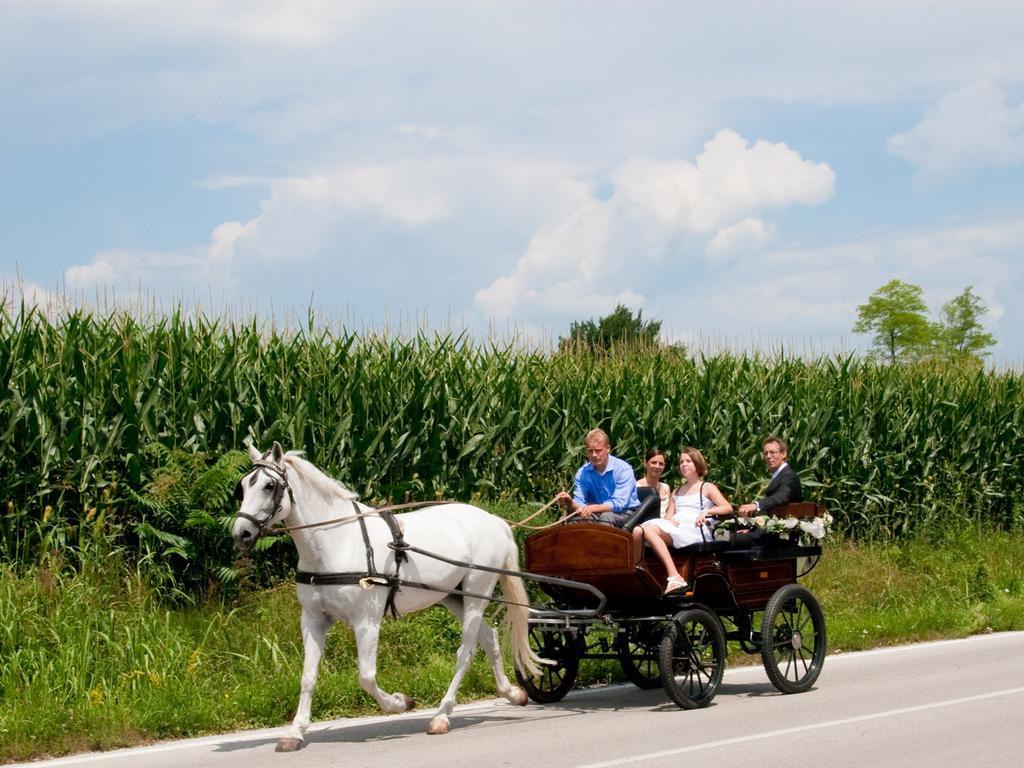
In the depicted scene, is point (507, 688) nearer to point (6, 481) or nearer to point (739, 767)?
point (739, 767)

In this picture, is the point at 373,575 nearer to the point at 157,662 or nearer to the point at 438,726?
the point at 438,726

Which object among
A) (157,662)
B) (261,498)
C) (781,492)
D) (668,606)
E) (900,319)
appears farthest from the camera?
(900,319)

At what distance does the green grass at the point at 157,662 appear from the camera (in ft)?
29.0

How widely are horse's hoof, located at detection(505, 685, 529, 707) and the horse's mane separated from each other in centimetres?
228

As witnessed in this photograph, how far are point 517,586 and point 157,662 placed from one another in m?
2.88

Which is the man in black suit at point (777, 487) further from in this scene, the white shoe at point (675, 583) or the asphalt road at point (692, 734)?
the asphalt road at point (692, 734)

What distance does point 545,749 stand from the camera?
828 cm

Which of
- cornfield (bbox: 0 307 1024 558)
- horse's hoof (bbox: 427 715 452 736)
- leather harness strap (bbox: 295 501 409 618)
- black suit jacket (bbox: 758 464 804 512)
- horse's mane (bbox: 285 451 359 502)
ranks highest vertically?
cornfield (bbox: 0 307 1024 558)

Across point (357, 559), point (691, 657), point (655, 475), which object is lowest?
point (691, 657)

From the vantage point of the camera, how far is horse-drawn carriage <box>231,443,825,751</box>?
875 centimetres

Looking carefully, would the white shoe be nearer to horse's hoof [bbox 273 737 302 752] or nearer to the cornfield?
horse's hoof [bbox 273 737 302 752]

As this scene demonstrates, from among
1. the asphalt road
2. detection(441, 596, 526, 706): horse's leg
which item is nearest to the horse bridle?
the asphalt road

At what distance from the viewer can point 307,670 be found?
8625mm

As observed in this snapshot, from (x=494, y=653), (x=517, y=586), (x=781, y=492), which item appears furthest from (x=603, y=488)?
(x=494, y=653)
